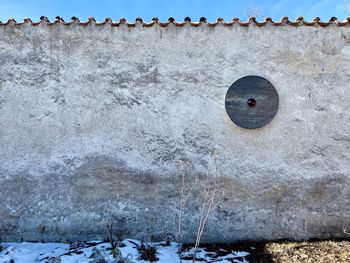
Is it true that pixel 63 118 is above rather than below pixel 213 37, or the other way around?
below

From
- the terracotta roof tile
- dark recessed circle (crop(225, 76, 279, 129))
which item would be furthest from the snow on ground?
the terracotta roof tile

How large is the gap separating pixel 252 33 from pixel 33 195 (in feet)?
13.1

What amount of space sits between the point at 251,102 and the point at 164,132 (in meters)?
1.35

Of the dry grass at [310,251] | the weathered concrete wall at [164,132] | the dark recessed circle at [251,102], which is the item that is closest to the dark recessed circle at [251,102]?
the dark recessed circle at [251,102]

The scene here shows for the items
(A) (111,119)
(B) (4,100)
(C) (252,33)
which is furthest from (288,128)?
(B) (4,100)

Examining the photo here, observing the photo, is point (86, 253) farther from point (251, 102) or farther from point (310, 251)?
point (251, 102)

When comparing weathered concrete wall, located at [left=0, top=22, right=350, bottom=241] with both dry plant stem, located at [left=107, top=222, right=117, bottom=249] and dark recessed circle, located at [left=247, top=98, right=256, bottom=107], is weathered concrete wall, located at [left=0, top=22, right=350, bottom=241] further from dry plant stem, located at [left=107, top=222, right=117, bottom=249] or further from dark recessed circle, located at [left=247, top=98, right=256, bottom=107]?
dark recessed circle, located at [left=247, top=98, right=256, bottom=107]

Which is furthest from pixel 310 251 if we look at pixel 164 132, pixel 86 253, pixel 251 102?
pixel 86 253

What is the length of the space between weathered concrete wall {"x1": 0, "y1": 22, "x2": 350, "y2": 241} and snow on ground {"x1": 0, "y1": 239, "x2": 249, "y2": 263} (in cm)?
18

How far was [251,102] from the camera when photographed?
16.8 ft

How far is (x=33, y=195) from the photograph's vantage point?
201 inches

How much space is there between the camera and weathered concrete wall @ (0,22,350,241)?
5.02 meters

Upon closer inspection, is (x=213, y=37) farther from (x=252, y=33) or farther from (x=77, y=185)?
(x=77, y=185)

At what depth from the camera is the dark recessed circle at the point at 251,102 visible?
508cm
